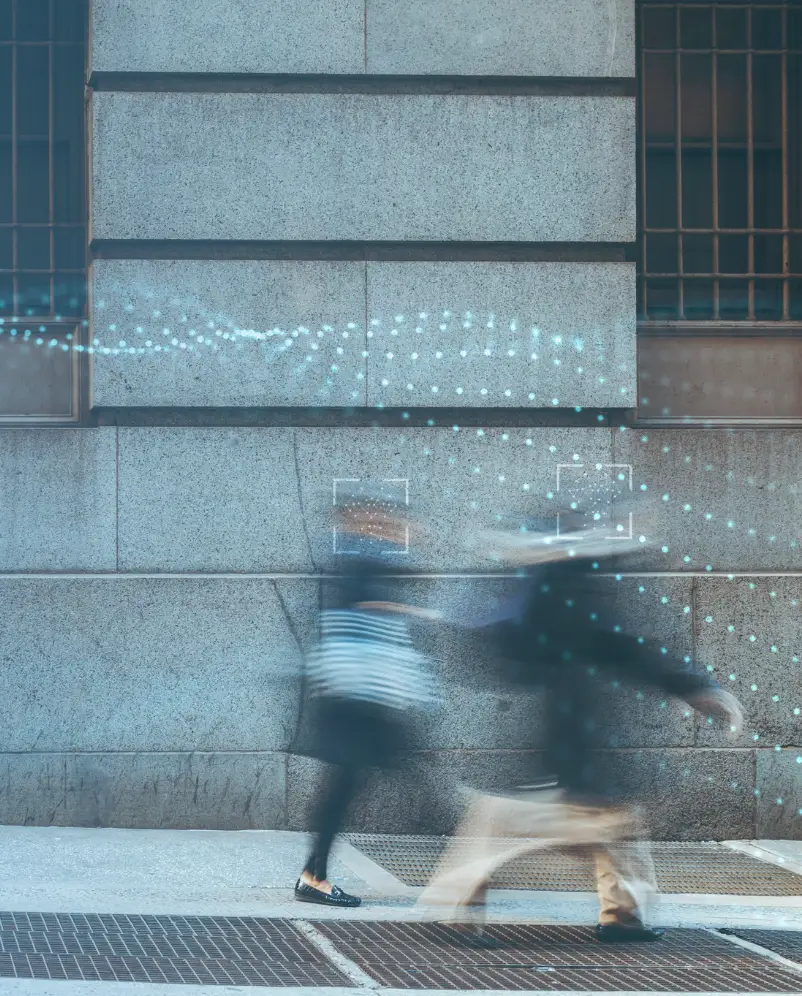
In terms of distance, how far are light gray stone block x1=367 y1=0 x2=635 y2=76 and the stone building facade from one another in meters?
0.02

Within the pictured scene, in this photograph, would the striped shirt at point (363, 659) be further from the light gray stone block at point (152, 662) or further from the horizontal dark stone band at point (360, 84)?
the horizontal dark stone band at point (360, 84)

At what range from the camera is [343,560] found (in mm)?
5977

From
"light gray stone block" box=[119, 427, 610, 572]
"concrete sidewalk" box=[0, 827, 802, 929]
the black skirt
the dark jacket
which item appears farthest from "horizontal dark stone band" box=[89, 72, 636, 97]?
"concrete sidewalk" box=[0, 827, 802, 929]

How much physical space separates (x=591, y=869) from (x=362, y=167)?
13.7ft

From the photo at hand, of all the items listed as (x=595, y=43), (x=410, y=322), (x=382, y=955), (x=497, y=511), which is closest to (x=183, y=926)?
(x=382, y=955)

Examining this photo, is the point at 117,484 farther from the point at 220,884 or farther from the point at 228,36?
the point at 228,36

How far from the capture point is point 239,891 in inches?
238

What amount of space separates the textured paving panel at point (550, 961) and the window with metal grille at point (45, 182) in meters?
4.10

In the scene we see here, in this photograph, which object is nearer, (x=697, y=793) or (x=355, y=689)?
(x=355, y=689)

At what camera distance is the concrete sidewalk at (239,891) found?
18.4ft

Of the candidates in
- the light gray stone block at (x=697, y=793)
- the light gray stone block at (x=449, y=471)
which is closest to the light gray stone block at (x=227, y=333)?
the light gray stone block at (x=449, y=471)

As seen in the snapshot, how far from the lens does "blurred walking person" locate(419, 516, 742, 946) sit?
5184 mm

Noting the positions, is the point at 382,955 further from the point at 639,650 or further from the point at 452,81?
the point at 452,81

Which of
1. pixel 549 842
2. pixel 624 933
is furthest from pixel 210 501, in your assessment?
pixel 624 933
